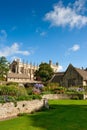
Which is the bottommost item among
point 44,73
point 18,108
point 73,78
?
point 18,108

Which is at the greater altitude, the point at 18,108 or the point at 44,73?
the point at 44,73

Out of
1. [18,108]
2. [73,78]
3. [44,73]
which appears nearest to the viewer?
[18,108]

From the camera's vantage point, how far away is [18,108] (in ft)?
61.4

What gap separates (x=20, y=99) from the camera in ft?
65.7

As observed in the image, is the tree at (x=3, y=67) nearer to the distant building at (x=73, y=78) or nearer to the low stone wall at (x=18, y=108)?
the distant building at (x=73, y=78)

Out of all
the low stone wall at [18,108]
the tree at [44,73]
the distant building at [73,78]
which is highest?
the tree at [44,73]

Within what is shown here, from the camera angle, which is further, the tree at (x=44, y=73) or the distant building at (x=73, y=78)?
the tree at (x=44, y=73)

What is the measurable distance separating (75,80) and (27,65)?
91.4 metres

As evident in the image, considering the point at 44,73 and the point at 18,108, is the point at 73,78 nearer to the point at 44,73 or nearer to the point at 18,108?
the point at 44,73

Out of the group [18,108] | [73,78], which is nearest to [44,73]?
[73,78]

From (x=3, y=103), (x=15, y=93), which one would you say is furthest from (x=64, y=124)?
(x=15, y=93)

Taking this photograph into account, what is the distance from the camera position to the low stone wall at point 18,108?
17.2 metres

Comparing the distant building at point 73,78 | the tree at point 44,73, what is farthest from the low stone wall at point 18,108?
the tree at point 44,73

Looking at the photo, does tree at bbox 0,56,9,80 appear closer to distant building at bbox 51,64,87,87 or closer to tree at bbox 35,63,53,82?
tree at bbox 35,63,53,82
